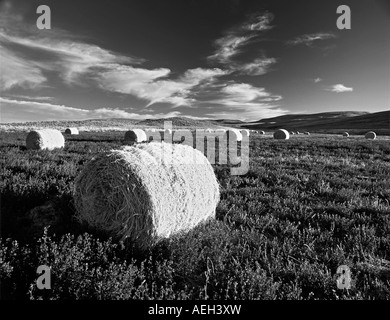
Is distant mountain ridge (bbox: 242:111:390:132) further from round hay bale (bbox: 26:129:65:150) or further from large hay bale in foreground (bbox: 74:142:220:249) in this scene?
large hay bale in foreground (bbox: 74:142:220:249)

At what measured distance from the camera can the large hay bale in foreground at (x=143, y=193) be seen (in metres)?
4.44

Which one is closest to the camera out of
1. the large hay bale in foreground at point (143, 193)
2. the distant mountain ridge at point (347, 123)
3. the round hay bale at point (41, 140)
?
the large hay bale in foreground at point (143, 193)

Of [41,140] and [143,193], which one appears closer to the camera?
[143,193]

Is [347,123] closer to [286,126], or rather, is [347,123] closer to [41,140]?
[286,126]

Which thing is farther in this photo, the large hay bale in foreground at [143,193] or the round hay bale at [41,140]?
the round hay bale at [41,140]

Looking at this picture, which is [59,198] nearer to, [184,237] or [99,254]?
[99,254]

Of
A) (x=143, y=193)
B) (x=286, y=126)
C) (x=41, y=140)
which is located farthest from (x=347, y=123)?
(x=143, y=193)

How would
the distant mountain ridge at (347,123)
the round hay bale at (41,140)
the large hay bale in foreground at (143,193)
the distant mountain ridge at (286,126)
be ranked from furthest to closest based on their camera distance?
the distant mountain ridge at (347,123) → the distant mountain ridge at (286,126) → the round hay bale at (41,140) → the large hay bale in foreground at (143,193)

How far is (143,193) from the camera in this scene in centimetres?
441

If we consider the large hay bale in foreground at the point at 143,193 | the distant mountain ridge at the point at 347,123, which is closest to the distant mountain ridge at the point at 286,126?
the distant mountain ridge at the point at 347,123

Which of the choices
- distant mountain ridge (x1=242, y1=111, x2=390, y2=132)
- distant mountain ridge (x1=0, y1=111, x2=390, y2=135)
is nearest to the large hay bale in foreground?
distant mountain ridge (x1=0, y1=111, x2=390, y2=135)

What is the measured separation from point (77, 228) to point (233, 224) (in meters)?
3.03

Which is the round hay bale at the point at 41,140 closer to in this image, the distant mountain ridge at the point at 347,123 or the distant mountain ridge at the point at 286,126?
the distant mountain ridge at the point at 286,126

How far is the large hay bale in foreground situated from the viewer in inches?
175
